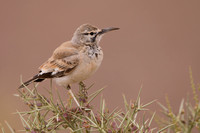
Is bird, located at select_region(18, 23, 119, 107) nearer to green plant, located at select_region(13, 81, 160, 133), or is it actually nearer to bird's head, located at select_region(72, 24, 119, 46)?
bird's head, located at select_region(72, 24, 119, 46)

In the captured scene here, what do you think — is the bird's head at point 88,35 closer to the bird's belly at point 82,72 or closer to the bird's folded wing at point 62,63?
the bird's folded wing at point 62,63

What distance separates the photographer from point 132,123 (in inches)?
51.6

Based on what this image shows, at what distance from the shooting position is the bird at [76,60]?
2.62 metres

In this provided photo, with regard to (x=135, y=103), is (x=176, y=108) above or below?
below

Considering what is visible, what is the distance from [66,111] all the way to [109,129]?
31cm

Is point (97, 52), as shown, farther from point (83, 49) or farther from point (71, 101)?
point (71, 101)

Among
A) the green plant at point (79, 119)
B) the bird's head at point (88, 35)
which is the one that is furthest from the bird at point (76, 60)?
the green plant at point (79, 119)

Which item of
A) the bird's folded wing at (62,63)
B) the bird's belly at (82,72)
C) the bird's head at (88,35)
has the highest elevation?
the bird's head at (88,35)

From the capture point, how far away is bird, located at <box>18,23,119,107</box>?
262cm

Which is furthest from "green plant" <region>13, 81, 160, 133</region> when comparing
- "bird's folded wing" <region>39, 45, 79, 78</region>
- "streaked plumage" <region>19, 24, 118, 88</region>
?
"bird's folded wing" <region>39, 45, 79, 78</region>

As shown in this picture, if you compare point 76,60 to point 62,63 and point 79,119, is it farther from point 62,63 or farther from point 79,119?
point 79,119

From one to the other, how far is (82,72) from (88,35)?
0.51 meters

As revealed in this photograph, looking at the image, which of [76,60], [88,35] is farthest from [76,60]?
[88,35]

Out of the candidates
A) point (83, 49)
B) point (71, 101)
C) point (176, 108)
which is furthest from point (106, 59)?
point (71, 101)
